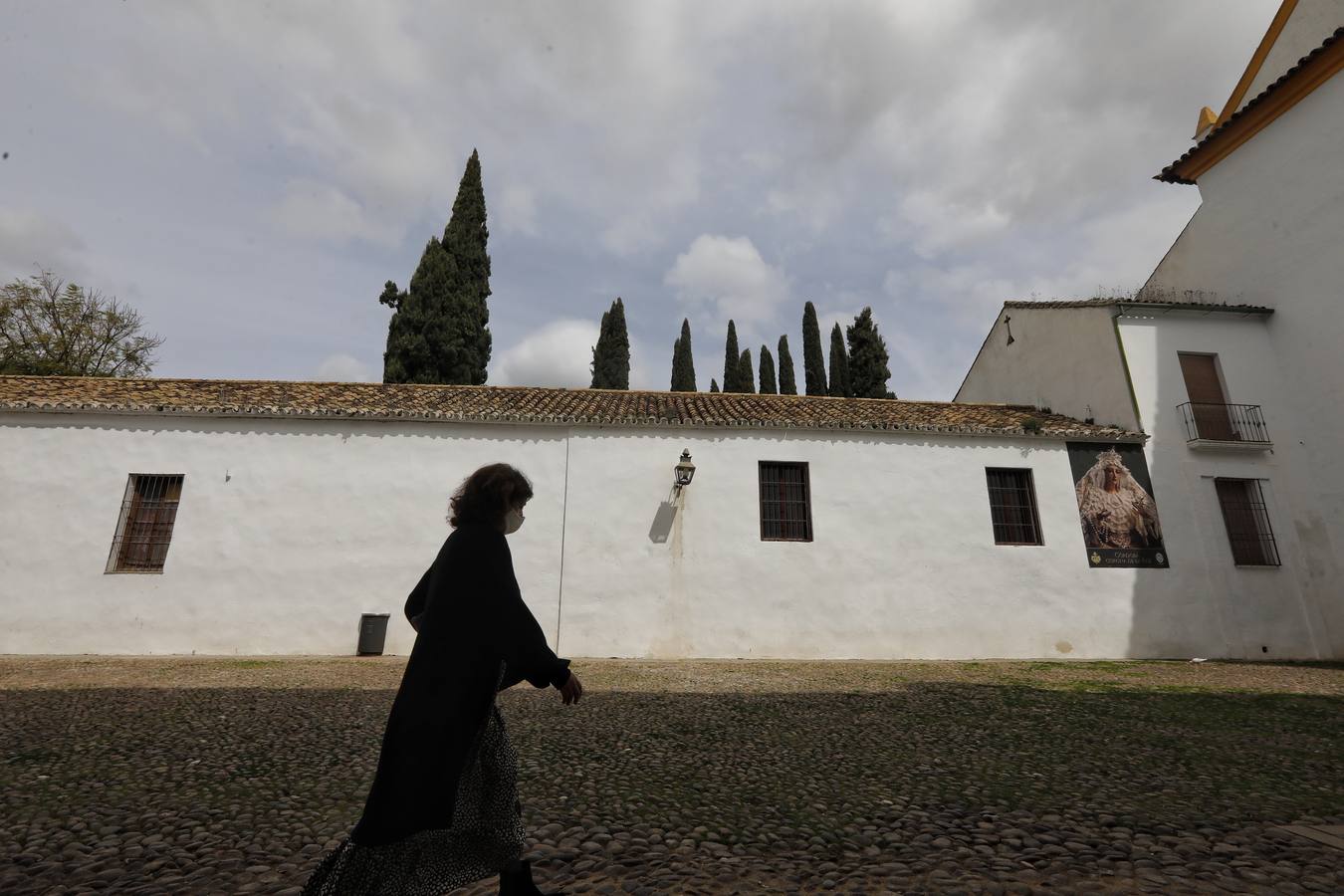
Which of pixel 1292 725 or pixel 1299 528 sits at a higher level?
pixel 1299 528

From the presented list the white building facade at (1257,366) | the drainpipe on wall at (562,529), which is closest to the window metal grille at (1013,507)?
the white building facade at (1257,366)

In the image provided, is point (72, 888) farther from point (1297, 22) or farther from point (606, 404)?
point (1297, 22)

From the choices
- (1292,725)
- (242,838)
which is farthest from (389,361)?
(1292,725)

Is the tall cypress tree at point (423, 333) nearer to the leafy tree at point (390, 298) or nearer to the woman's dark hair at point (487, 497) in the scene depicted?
the leafy tree at point (390, 298)

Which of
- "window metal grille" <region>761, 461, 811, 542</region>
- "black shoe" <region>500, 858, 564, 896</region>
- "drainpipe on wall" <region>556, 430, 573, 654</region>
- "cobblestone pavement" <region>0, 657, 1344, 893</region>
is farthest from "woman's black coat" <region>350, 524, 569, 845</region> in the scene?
"window metal grille" <region>761, 461, 811, 542</region>

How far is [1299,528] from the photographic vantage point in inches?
456

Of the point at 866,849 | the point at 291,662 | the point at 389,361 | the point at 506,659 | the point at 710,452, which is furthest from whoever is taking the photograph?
the point at 389,361

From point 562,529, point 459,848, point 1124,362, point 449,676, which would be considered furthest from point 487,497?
point 1124,362

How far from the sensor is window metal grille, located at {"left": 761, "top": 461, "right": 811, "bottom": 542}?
1109 cm

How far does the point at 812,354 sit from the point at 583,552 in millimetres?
29498

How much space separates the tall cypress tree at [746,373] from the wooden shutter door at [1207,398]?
25708 mm

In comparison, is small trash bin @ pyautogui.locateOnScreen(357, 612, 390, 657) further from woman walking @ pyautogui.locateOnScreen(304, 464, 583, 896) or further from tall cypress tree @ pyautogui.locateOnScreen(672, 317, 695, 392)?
tall cypress tree @ pyautogui.locateOnScreen(672, 317, 695, 392)

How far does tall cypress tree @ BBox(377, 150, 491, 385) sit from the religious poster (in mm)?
17712

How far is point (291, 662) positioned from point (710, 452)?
25.1 feet
